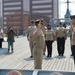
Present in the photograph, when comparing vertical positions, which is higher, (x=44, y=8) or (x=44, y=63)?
(x=44, y=8)

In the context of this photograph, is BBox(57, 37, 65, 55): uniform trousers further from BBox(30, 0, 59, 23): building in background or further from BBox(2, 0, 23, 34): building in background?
BBox(30, 0, 59, 23): building in background

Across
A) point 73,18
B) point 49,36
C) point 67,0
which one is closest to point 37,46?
point 73,18

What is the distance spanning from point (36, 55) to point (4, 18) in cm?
14057

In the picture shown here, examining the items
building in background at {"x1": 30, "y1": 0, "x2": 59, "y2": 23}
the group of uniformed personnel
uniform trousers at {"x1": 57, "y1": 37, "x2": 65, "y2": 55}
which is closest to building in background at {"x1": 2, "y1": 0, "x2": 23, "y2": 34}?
building in background at {"x1": 30, "y1": 0, "x2": 59, "y2": 23}

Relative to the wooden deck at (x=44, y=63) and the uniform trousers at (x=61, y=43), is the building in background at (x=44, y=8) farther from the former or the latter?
the wooden deck at (x=44, y=63)

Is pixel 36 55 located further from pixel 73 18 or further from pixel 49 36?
pixel 49 36

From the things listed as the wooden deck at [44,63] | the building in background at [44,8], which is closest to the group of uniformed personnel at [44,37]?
the wooden deck at [44,63]

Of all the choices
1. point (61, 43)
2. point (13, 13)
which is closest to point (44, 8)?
point (13, 13)

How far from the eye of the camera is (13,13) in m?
144

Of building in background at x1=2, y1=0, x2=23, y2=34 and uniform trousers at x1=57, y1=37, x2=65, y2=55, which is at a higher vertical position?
building in background at x1=2, y1=0, x2=23, y2=34

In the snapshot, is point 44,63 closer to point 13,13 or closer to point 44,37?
point 44,37

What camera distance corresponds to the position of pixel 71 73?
496 centimetres

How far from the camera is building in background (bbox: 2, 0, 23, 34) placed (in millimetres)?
134250

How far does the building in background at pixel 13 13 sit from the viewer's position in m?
134
